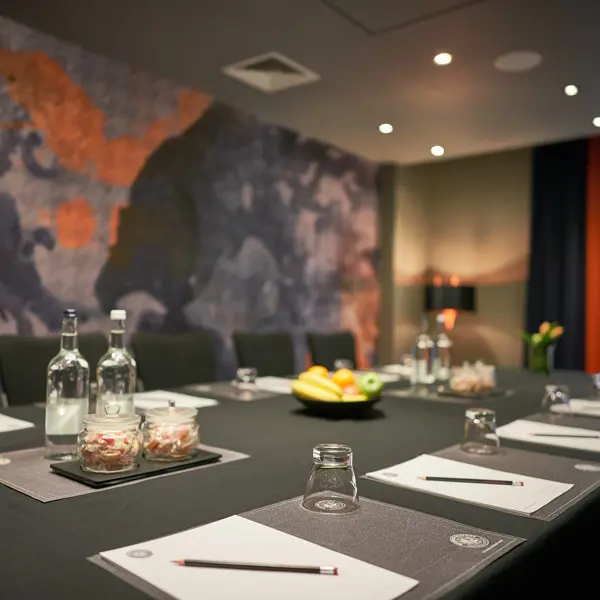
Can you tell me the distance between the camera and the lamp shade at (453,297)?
5980 millimetres

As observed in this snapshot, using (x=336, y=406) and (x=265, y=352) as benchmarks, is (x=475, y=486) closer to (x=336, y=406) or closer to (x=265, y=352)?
(x=336, y=406)

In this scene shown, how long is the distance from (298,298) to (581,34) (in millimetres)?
2938

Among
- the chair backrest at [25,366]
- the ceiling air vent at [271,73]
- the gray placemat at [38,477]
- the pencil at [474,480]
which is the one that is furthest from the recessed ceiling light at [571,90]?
the gray placemat at [38,477]

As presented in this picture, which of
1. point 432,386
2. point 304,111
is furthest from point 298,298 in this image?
point 432,386

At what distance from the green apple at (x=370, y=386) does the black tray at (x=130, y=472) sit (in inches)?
27.7

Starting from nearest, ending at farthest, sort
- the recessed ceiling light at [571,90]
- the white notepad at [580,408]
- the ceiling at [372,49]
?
the white notepad at [580,408] → the ceiling at [372,49] → the recessed ceiling light at [571,90]

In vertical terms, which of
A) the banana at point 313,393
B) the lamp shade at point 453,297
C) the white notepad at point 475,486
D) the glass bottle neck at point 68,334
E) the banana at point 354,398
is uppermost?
the lamp shade at point 453,297

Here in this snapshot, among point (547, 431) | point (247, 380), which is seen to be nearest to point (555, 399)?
point (547, 431)

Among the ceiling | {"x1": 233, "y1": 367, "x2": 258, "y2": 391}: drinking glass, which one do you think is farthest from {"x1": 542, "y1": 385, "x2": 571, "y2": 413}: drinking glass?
the ceiling

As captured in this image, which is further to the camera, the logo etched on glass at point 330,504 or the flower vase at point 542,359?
the flower vase at point 542,359

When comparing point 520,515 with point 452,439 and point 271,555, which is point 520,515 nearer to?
point 271,555

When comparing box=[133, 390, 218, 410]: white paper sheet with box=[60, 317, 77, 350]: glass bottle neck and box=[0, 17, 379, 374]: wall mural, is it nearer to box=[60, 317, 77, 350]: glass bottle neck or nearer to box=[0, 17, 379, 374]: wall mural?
box=[60, 317, 77, 350]: glass bottle neck

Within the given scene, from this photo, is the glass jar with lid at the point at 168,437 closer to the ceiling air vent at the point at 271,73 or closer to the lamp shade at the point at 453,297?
the ceiling air vent at the point at 271,73

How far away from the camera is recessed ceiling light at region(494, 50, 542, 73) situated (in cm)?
355
